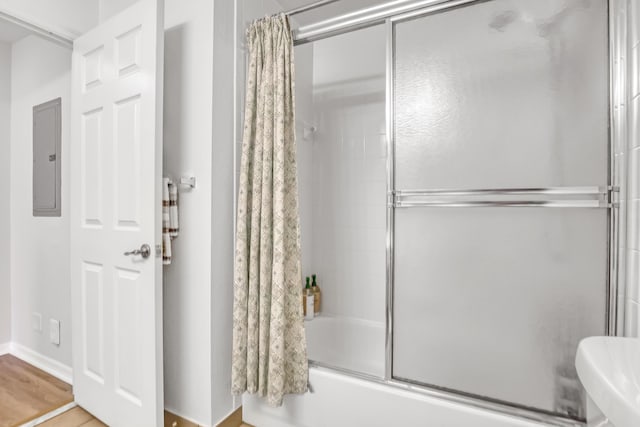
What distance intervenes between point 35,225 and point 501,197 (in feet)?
9.45

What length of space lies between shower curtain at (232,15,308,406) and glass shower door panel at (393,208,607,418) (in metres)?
0.48

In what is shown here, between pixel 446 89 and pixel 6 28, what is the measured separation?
290 centimetres

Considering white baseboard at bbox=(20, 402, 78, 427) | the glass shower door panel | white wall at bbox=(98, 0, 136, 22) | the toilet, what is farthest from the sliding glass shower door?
white baseboard at bbox=(20, 402, 78, 427)

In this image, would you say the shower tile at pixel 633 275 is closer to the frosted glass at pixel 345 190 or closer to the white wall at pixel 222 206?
the frosted glass at pixel 345 190

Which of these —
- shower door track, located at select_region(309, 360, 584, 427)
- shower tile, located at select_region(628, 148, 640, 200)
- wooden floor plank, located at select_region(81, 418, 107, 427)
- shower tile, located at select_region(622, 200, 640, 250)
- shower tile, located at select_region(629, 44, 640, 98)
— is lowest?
wooden floor plank, located at select_region(81, 418, 107, 427)

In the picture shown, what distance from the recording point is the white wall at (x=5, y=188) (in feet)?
7.80

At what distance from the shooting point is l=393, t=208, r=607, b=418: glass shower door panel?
1.13 metres

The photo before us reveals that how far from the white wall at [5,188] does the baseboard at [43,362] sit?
0.14 m

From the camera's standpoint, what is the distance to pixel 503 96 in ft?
4.04

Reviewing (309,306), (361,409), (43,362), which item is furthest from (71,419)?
(361,409)

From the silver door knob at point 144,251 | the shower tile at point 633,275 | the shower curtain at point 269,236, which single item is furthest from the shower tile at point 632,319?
the silver door knob at point 144,251

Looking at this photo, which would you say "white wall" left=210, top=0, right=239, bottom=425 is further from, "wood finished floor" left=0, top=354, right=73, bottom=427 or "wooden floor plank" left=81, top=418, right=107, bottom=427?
"wood finished floor" left=0, top=354, right=73, bottom=427

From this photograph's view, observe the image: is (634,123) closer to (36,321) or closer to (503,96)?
(503,96)

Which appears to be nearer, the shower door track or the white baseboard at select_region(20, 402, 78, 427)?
the shower door track
